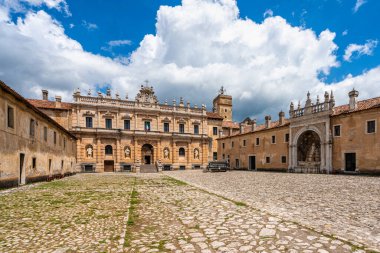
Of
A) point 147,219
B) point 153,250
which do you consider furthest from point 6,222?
point 153,250

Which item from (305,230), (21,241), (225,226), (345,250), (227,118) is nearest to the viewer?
(345,250)

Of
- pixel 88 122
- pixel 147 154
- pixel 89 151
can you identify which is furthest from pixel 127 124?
pixel 89 151

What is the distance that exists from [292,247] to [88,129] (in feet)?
122

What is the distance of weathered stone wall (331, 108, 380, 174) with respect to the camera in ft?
63.8

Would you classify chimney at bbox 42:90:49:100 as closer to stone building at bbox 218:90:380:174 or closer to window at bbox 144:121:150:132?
window at bbox 144:121:150:132

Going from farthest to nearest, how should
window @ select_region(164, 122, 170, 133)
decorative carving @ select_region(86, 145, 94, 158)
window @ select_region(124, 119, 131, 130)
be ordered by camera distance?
window @ select_region(164, 122, 170, 133)
window @ select_region(124, 119, 131, 130)
decorative carving @ select_region(86, 145, 94, 158)

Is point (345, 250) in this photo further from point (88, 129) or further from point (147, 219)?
point (88, 129)

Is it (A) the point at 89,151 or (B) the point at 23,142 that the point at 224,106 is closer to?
(A) the point at 89,151

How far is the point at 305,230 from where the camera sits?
4.68 metres

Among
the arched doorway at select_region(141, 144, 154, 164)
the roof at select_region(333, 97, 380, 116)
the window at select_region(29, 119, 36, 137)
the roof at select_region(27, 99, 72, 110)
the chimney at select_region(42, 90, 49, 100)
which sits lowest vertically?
the arched doorway at select_region(141, 144, 154, 164)

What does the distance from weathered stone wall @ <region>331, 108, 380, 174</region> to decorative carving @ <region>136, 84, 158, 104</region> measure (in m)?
29.3

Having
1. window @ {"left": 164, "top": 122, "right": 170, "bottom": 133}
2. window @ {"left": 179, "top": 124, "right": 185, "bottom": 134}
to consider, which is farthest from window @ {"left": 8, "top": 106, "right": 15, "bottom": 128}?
window @ {"left": 179, "top": 124, "right": 185, "bottom": 134}

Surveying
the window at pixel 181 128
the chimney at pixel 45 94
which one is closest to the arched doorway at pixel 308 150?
the window at pixel 181 128

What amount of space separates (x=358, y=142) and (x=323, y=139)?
11.3 ft
